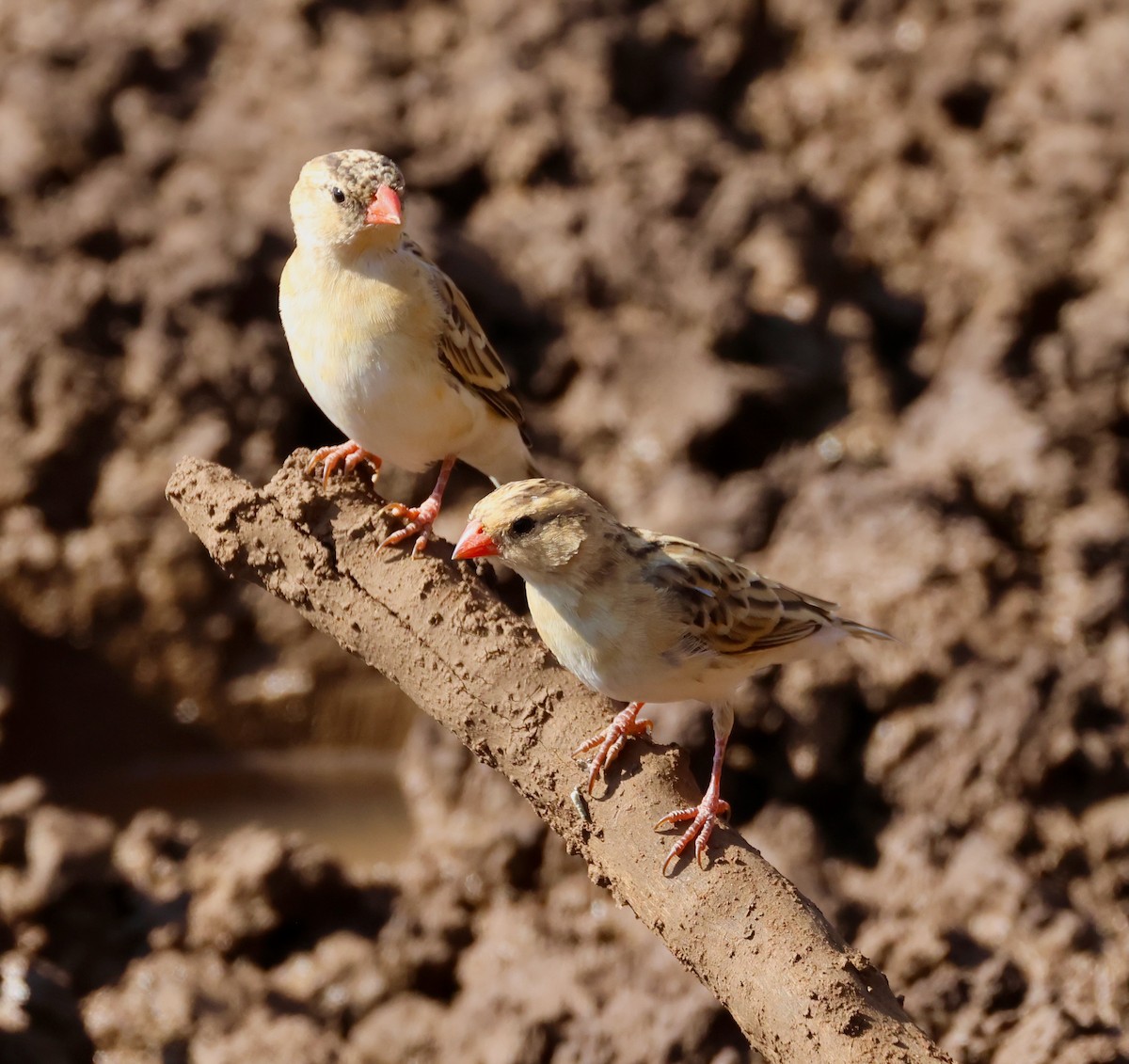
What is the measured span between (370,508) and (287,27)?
6.23 meters

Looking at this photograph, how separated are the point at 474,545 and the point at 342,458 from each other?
97 centimetres

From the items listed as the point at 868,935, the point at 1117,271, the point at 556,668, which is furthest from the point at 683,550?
the point at 1117,271

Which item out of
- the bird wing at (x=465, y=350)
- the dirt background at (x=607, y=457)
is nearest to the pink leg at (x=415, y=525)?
the bird wing at (x=465, y=350)

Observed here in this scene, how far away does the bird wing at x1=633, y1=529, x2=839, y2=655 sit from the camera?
4.25m

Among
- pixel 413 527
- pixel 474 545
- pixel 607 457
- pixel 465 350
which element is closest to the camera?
pixel 474 545

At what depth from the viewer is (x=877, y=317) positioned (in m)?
9.48

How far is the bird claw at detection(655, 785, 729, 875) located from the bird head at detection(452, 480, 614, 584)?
76 centimetres

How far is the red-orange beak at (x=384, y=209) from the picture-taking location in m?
4.44

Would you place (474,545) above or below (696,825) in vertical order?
above

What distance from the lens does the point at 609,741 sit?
3924 millimetres

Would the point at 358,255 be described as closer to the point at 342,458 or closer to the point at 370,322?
the point at 370,322

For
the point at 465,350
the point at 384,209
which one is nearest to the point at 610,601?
the point at 465,350

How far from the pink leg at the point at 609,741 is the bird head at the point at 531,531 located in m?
0.46

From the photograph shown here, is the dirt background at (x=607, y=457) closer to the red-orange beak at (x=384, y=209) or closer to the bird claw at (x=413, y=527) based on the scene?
the bird claw at (x=413, y=527)
